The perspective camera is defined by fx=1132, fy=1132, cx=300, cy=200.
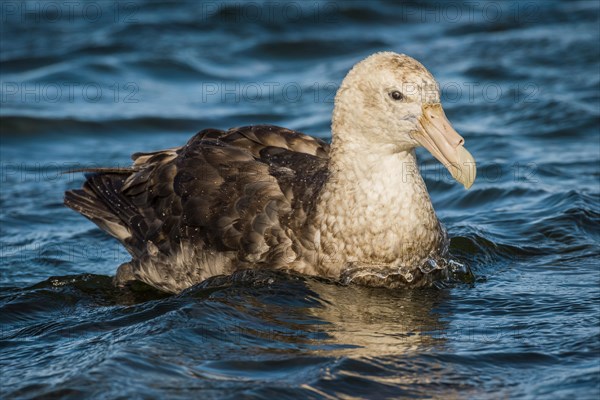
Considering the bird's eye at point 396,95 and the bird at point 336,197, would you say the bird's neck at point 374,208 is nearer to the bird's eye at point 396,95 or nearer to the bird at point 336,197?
the bird at point 336,197

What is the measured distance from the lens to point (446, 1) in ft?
55.9

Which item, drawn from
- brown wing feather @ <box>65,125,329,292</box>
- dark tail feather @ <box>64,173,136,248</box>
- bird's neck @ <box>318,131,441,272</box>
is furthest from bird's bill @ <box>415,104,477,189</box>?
dark tail feather @ <box>64,173,136,248</box>

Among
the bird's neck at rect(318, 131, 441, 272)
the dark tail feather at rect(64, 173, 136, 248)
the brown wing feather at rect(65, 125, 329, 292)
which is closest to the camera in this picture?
the bird's neck at rect(318, 131, 441, 272)

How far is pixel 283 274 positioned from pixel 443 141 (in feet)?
4.18

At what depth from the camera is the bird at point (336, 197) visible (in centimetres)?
642

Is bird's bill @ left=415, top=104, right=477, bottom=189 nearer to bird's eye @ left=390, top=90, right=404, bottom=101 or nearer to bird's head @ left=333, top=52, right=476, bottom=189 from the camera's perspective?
bird's head @ left=333, top=52, right=476, bottom=189

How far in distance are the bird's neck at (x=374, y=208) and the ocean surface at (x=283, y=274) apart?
0.86ft

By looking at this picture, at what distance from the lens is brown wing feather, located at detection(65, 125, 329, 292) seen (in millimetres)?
6828

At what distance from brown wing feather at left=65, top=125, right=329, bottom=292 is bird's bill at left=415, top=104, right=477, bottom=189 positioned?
2.78 feet

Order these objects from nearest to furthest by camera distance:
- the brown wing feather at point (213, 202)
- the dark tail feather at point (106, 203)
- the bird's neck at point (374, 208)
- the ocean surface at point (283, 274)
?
the ocean surface at point (283, 274), the bird's neck at point (374, 208), the brown wing feather at point (213, 202), the dark tail feather at point (106, 203)

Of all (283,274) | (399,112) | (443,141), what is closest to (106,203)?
(283,274)

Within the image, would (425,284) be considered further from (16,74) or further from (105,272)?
(16,74)

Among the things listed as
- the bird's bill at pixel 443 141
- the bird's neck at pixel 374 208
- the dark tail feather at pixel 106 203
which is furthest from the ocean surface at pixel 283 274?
the bird's bill at pixel 443 141

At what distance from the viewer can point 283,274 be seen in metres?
6.77
